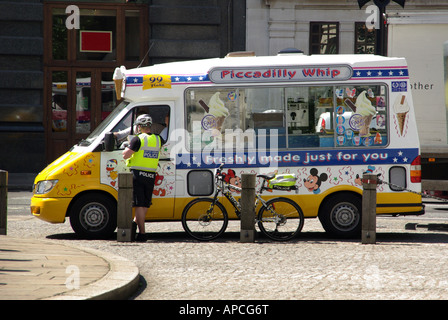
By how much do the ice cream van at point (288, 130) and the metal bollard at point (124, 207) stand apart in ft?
2.02

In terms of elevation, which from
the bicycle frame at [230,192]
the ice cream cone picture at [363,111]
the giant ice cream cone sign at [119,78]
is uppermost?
the giant ice cream cone sign at [119,78]

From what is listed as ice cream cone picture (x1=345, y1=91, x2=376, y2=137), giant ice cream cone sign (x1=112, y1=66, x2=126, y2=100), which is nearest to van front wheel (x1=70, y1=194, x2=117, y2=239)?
→ giant ice cream cone sign (x1=112, y1=66, x2=126, y2=100)

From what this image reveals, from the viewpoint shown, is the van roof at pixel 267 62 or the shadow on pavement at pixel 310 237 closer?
the shadow on pavement at pixel 310 237

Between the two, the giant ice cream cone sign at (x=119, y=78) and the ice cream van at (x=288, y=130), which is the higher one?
the giant ice cream cone sign at (x=119, y=78)

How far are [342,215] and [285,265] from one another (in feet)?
9.41

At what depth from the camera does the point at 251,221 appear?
11.2 m

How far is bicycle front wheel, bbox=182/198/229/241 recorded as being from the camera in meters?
11.3

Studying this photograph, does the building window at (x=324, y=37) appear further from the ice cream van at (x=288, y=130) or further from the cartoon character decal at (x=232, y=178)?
the cartoon character decal at (x=232, y=178)

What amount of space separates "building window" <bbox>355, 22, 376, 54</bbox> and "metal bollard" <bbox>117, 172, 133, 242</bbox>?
49.1 feet

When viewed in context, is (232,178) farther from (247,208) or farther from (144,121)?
(144,121)

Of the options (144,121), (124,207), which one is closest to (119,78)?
(144,121)

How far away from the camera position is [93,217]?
38.0 ft

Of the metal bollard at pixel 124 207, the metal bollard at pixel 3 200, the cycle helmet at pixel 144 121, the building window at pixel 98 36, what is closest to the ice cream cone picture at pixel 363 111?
the cycle helmet at pixel 144 121

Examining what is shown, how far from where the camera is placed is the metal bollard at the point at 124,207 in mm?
10992
